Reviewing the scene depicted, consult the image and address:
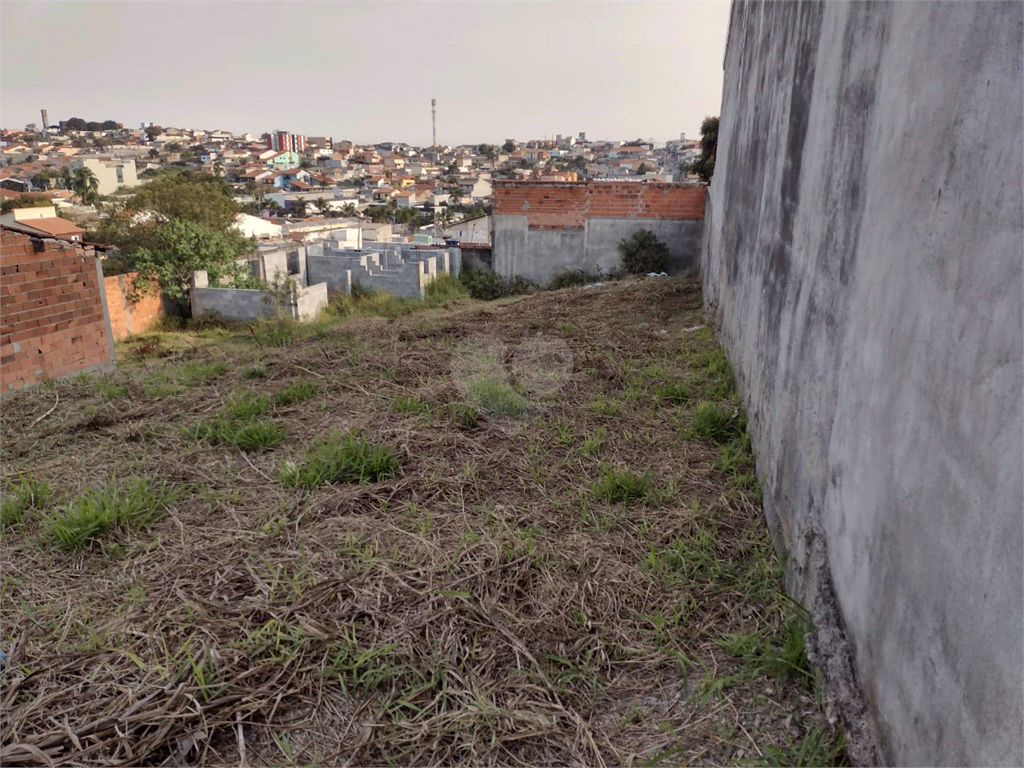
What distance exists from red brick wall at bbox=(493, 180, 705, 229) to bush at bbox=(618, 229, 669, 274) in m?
0.69

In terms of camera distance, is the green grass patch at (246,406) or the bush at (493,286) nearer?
the green grass patch at (246,406)

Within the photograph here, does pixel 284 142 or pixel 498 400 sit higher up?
pixel 284 142

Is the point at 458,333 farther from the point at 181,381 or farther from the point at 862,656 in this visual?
the point at 862,656

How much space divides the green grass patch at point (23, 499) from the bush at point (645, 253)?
1212 cm

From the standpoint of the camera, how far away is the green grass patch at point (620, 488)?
3264mm

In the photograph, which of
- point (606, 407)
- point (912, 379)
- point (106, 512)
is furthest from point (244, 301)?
point (912, 379)

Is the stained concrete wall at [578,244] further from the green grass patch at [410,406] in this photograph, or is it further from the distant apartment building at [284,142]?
the distant apartment building at [284,142]

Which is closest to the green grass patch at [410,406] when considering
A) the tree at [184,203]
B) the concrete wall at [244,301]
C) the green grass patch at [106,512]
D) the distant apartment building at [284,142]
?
the green grass patch at [106,512]

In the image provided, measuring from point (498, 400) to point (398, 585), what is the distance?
6.84ft

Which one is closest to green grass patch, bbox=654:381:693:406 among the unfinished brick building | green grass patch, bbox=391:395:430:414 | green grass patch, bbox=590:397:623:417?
green grass patch, bbox=590:397:623:417

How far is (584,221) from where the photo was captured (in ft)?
48.5

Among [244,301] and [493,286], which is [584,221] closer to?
[493,286]

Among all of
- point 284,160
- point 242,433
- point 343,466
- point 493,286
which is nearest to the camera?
point 343,466

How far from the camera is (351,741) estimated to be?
74.9 inches
